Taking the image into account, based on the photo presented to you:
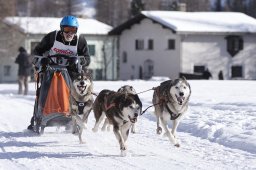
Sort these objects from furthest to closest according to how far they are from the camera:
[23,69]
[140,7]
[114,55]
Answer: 1. [140,7]
2. [114,55]
3. [23,69]

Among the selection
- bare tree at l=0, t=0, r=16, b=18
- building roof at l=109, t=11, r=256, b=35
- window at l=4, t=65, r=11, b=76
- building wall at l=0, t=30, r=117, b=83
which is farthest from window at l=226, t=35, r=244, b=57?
window at l=4, t=65, r=11, b=76

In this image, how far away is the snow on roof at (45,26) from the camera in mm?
54525

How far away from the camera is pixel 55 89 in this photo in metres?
8.86

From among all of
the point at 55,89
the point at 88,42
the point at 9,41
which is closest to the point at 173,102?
the point at 55,89

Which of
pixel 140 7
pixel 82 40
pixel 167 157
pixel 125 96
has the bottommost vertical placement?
pixel 167 157

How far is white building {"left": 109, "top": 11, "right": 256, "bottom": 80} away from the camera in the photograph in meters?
44.5

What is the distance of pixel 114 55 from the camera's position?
186 ft

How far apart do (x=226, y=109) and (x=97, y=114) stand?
5.20 m

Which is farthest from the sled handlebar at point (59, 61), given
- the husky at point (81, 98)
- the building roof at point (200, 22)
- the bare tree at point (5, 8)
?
the bare tree at point (5, 8)

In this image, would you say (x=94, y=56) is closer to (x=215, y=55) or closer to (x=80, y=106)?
(x=215, y=55)

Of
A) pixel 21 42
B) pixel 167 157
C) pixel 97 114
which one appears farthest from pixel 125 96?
pixel 21 42

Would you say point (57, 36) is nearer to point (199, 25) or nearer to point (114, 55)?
point (199, 25)

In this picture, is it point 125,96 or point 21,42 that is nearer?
point 125,96

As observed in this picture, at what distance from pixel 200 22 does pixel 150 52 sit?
4.70 meters
